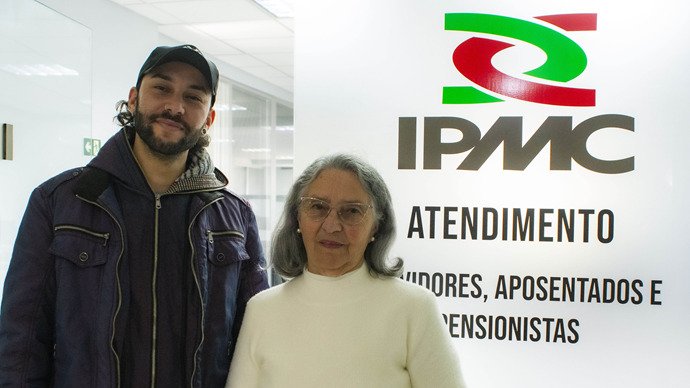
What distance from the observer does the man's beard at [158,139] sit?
1380mm

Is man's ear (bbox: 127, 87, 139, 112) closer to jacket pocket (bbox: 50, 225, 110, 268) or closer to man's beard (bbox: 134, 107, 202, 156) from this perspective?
man's beard (bbox: 134, 107, 202, 156)

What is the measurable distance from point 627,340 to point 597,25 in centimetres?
114

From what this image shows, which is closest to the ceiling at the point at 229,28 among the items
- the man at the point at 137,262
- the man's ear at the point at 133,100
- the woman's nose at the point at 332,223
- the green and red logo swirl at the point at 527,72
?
the green and red logo swirl at the point at 527,72

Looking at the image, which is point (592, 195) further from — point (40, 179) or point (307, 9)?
point (40, 179)

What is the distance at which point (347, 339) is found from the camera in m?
1.29

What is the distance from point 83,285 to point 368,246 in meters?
0.70

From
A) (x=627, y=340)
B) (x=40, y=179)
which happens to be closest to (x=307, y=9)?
(x=627, y=340)

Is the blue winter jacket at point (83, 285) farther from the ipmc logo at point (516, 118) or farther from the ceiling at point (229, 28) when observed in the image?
the ceiling at point (229, 28)

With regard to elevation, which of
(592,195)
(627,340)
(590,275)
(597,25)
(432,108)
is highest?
(597,25)

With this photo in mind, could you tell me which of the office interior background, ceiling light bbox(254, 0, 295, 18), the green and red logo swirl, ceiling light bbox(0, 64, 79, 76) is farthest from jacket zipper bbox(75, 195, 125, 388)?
ceiling light bbox(254, 0, 295, 18)

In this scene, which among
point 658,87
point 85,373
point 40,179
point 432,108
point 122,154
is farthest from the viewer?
point 40,179

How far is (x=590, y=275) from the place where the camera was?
6.50ft

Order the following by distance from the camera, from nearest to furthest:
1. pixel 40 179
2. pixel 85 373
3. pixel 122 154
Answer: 1. pixel 85 373
2. pixel 122 154
3. pixel 40 179

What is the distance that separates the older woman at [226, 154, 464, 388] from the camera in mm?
1270
